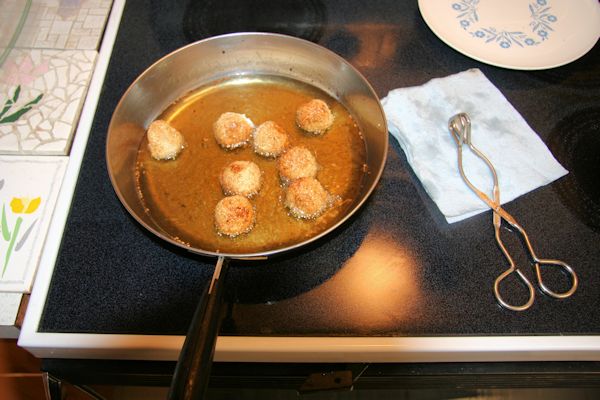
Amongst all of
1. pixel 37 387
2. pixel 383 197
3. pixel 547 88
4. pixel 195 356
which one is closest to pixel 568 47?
pixel 547 88

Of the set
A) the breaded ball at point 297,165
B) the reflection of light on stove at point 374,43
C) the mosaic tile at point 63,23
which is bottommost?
the breaded ball at point 297,165

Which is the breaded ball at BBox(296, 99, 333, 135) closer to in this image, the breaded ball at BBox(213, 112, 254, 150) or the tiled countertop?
the breaded ball at BBox(213, 112, 254, 150)

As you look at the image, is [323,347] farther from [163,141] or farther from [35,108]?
[35,108]

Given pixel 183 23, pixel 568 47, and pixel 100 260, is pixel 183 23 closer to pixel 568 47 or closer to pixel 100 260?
pixel 100 260

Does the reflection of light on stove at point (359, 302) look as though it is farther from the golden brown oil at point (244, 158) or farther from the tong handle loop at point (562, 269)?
the tong handle loop at point (562, 269)

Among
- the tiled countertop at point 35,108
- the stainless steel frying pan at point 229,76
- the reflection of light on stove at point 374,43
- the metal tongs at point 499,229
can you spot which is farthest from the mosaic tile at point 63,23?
the metal tongs at point 499,229

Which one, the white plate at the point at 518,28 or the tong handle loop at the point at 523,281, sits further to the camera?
the white plate at the point at 518,28
